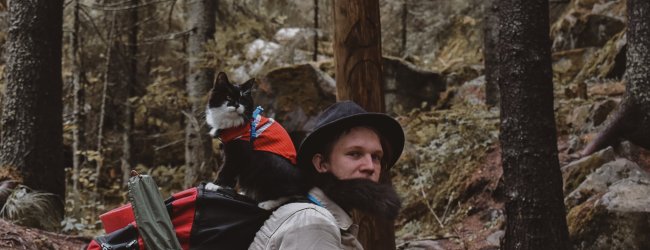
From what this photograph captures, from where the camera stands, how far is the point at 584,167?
8.95m

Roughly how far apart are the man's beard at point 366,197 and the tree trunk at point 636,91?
25.6 feet

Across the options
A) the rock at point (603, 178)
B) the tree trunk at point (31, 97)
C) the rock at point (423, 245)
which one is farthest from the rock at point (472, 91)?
the tree trunk at point (31, 97)

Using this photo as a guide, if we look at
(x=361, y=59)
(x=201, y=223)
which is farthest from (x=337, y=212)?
(x=361, y=59)

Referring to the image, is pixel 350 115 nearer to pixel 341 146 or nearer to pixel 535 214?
pixel 341 146

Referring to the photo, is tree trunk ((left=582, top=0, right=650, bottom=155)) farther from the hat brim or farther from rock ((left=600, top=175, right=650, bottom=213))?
the hat brim

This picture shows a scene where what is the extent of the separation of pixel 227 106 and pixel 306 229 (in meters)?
2.57

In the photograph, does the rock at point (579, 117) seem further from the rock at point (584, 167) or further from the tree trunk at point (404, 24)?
the tree trunk at point (404, 24)

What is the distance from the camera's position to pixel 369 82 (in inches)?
210

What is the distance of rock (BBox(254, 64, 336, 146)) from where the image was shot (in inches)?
523

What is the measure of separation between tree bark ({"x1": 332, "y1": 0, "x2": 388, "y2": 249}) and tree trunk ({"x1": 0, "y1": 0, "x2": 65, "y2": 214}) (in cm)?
461

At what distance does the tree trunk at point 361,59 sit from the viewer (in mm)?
5289

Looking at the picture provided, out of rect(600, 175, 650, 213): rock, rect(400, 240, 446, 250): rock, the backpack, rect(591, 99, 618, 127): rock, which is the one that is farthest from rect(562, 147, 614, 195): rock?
the backpack

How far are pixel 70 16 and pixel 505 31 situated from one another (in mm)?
12292

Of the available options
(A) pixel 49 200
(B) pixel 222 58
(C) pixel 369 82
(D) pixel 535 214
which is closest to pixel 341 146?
(C) pixel 369 82
